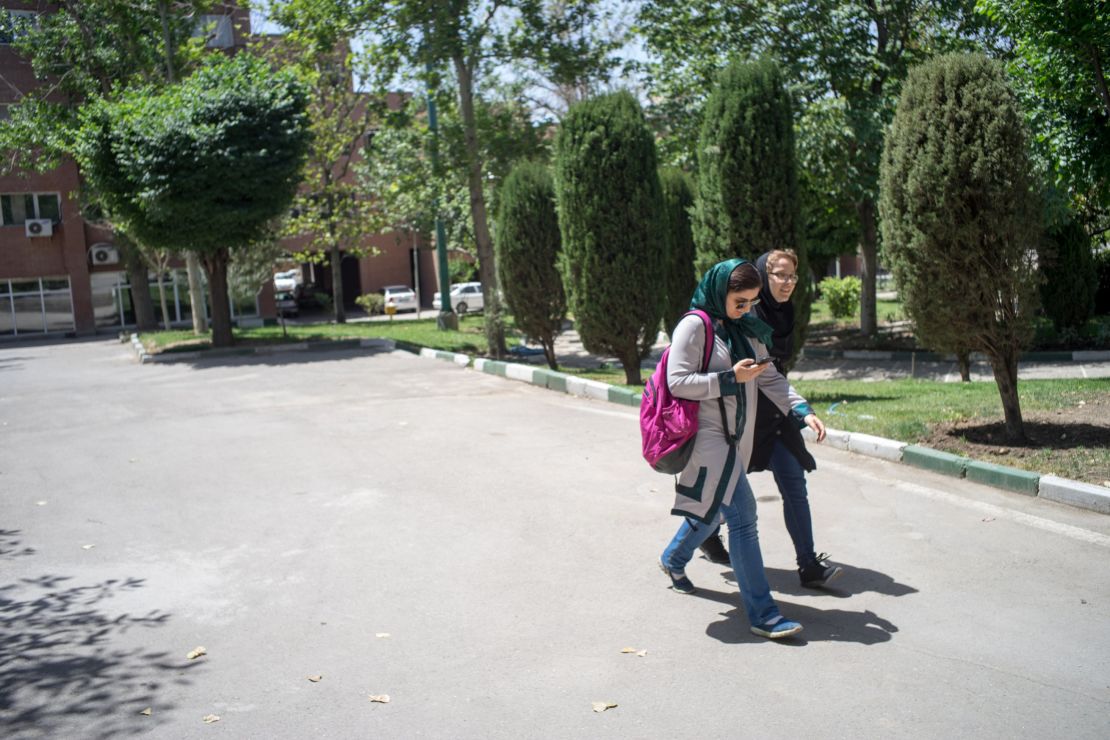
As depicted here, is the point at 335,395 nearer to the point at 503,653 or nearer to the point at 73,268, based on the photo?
the point at 503,653

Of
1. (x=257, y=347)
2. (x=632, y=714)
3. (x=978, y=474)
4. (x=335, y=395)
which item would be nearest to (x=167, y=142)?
(x=257, y=347)

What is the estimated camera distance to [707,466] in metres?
4.87

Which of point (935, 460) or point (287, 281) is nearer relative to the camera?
point (935, 460)

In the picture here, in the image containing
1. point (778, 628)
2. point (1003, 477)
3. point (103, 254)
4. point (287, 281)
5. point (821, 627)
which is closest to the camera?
point (778, 628)

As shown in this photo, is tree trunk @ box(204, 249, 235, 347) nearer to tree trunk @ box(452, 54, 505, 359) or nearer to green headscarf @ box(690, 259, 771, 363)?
tree trunk @ box(452, 54, 505, 359)

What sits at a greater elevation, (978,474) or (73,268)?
(73,268)

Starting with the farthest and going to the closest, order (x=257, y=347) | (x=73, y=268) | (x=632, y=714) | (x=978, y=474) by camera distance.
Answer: (x=73, y=268)
(x=257, y=347)
(x=978, y=474)
(x=632, y=714)

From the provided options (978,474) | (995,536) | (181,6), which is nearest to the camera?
(995,536)

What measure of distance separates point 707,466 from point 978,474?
149 inches

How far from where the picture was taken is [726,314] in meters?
4.91

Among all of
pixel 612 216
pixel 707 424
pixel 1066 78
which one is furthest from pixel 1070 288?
pixel 707 424

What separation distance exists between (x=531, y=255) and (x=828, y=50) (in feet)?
27.8

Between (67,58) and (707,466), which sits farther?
(67,58)

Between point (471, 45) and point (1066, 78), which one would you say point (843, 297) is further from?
point (1066, 78)
